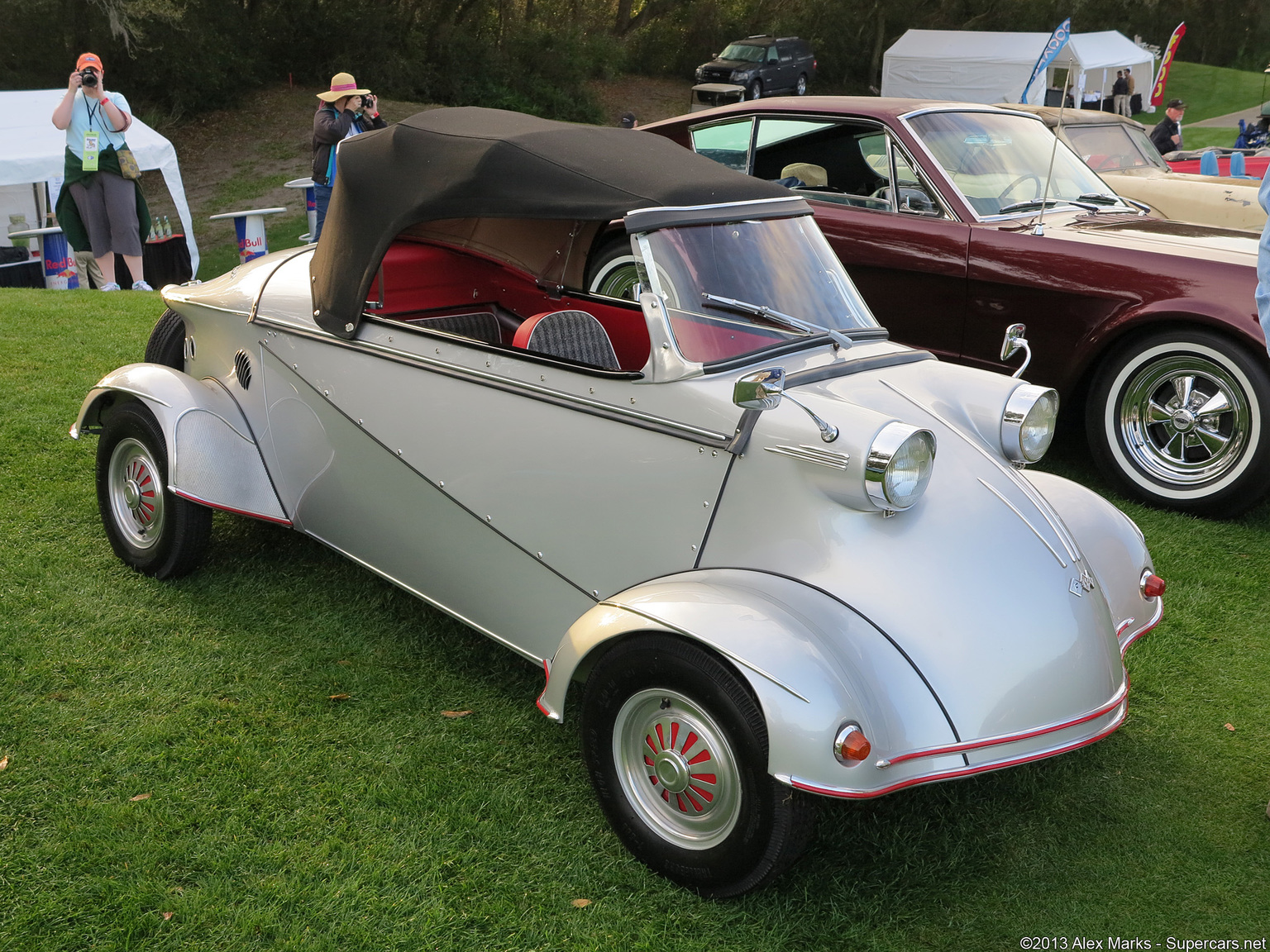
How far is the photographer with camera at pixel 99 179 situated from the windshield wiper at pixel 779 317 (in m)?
7.47

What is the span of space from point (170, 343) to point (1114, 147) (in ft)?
27.4

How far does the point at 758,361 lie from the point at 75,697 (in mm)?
2580

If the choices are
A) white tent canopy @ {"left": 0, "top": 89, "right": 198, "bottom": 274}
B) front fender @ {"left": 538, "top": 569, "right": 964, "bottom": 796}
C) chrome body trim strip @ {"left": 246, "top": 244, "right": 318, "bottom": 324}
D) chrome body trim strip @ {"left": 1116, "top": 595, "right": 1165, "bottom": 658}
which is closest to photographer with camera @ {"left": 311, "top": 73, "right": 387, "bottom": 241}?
white tent canopy @ {"left": 0, "top": 89, "right": 198, "bottom": 274}

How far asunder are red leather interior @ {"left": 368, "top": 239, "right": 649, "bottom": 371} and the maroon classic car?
1.23 meters

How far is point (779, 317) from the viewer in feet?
10.8

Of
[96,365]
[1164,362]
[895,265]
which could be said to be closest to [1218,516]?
[1164,362]

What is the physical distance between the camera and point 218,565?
14.9 feet

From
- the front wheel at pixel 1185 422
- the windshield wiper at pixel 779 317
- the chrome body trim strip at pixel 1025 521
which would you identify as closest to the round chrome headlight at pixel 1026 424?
the chrome body trim strip at pixel 1025 521

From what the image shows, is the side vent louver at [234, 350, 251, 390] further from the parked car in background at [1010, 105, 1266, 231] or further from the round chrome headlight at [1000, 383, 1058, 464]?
the parked car in background at [1010, 105, 1266, 231]

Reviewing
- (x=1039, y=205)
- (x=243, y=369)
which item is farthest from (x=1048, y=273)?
(x=243, y=369)

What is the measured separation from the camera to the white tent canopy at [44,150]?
12.3 m

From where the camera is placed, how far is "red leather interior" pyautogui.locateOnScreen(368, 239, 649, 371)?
13.8 feet

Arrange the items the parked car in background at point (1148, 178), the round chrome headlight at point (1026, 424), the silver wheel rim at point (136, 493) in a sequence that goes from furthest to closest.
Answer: the parked car in background at point (1148, 178)
the silver wheel rim at point (136, 493)
the round chrome headlight at point (1026, 424)

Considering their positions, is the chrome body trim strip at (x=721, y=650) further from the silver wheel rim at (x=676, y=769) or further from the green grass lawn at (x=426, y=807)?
the green grass lawn at (x=426, y=807)
